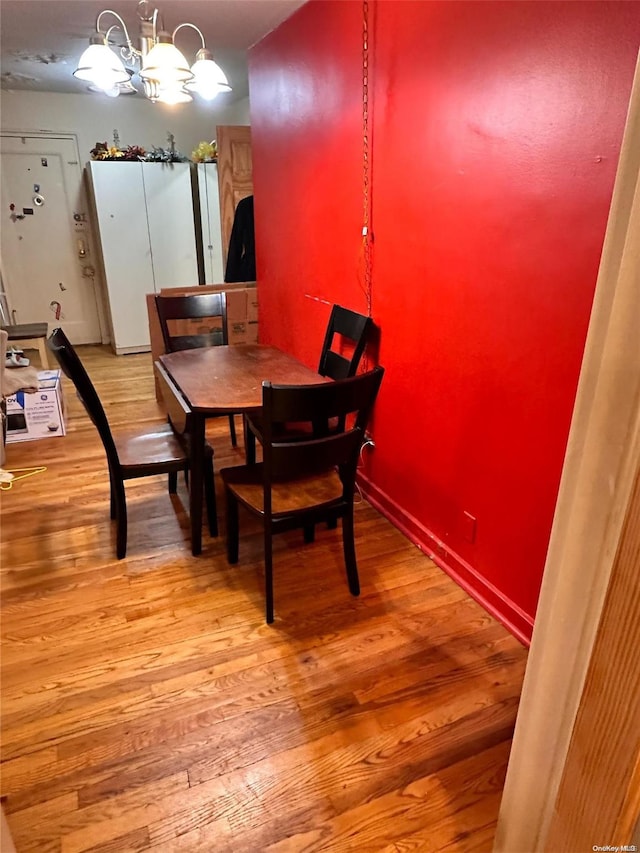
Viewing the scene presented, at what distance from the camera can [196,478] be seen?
231 centimetres

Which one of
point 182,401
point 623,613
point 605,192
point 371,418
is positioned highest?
point 605,192

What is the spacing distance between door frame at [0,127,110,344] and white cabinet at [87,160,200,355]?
230mm

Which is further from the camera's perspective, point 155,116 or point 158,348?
point 155,116

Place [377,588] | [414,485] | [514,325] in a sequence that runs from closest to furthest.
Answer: [514,325]
[377,588]
[414,485]

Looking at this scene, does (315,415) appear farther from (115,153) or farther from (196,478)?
(115,153)

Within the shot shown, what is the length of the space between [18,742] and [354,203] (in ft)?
8.14

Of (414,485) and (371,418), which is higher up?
(371,418)

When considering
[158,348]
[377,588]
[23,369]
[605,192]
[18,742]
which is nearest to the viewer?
[605,192]

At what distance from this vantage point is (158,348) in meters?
4.09

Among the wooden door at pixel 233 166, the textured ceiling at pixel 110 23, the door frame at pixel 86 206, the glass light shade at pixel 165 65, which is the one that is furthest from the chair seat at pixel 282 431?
the door frame at pixel 86 206

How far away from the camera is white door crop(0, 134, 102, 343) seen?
17.8 feet

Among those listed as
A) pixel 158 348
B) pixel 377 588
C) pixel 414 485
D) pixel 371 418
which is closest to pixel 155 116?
pixel 158 348

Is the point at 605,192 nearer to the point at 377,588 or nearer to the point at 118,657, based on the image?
the point at 377,588

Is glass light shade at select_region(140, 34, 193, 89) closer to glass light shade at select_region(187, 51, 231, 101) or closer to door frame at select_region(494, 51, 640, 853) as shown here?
glass light shade at select_region(187, 51, 231, 101)
